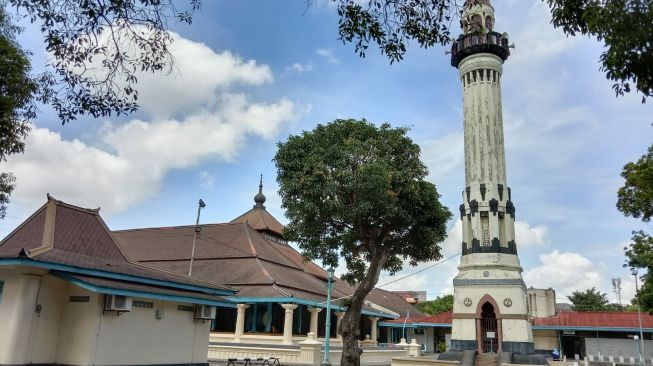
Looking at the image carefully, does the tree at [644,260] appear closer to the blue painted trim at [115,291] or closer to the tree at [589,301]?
the blue painted trim at [115,291]

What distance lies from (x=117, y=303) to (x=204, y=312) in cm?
341

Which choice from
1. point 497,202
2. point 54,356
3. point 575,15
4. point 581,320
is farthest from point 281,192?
point 581,320

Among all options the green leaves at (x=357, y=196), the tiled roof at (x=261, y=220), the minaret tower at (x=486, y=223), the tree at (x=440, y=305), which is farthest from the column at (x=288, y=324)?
the tree at (x=440, y=305)

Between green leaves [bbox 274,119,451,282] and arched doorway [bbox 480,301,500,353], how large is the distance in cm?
549

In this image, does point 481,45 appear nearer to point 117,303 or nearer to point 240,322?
point 240,322

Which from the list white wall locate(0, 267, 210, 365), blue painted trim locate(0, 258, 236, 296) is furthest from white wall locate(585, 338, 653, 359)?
white wall locate(0, 267, 210, 365)

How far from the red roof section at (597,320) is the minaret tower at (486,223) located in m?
12.8

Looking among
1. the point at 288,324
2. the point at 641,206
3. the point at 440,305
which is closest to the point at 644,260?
the point at 641,206

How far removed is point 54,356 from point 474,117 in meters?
23.4

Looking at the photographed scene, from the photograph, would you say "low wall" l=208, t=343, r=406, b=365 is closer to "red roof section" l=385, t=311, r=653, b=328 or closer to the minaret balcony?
"red roof section" l=385, t=311, r=653, b=328

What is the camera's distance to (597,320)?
117ft

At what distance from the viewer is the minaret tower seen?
82.6 ft

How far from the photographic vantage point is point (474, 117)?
1135 inches

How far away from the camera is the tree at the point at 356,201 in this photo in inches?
760
